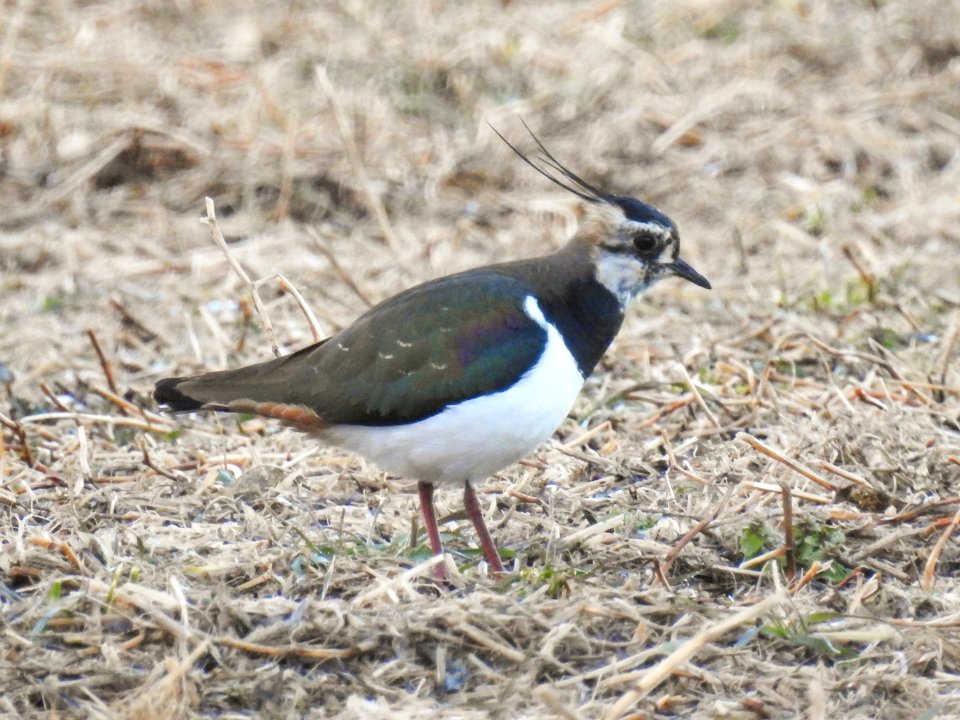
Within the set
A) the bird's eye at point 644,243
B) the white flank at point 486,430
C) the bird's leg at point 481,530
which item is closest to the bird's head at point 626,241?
the bird's eye at point 644,243

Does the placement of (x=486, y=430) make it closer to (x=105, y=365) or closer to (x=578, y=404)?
(x=578, y=404)

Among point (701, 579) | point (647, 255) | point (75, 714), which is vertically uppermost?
point (647, 255)

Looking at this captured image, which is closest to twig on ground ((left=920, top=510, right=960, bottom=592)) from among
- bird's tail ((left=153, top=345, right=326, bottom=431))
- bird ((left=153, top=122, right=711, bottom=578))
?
bird ((left=153, top=122, right=711, bottom=578))

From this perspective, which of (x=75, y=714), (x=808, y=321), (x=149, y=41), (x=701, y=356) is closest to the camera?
(x=75, y=714)

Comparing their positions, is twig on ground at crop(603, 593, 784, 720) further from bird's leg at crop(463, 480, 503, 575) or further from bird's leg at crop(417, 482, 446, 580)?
bird's leg at crop(417, 482, 446, 580)

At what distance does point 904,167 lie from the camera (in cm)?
1011

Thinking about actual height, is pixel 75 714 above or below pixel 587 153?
above

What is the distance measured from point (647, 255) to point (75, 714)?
2.84 m

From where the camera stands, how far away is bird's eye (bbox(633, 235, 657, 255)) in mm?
5777

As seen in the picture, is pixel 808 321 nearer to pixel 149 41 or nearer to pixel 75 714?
pixel 75 714

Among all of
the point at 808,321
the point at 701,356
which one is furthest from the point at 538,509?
the point at 808,321

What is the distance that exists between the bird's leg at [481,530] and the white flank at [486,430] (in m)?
0.06

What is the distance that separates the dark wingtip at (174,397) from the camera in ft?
18.5

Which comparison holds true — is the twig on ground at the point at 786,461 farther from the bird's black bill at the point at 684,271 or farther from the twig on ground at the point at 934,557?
the bird's black bill at the point at 684,271
